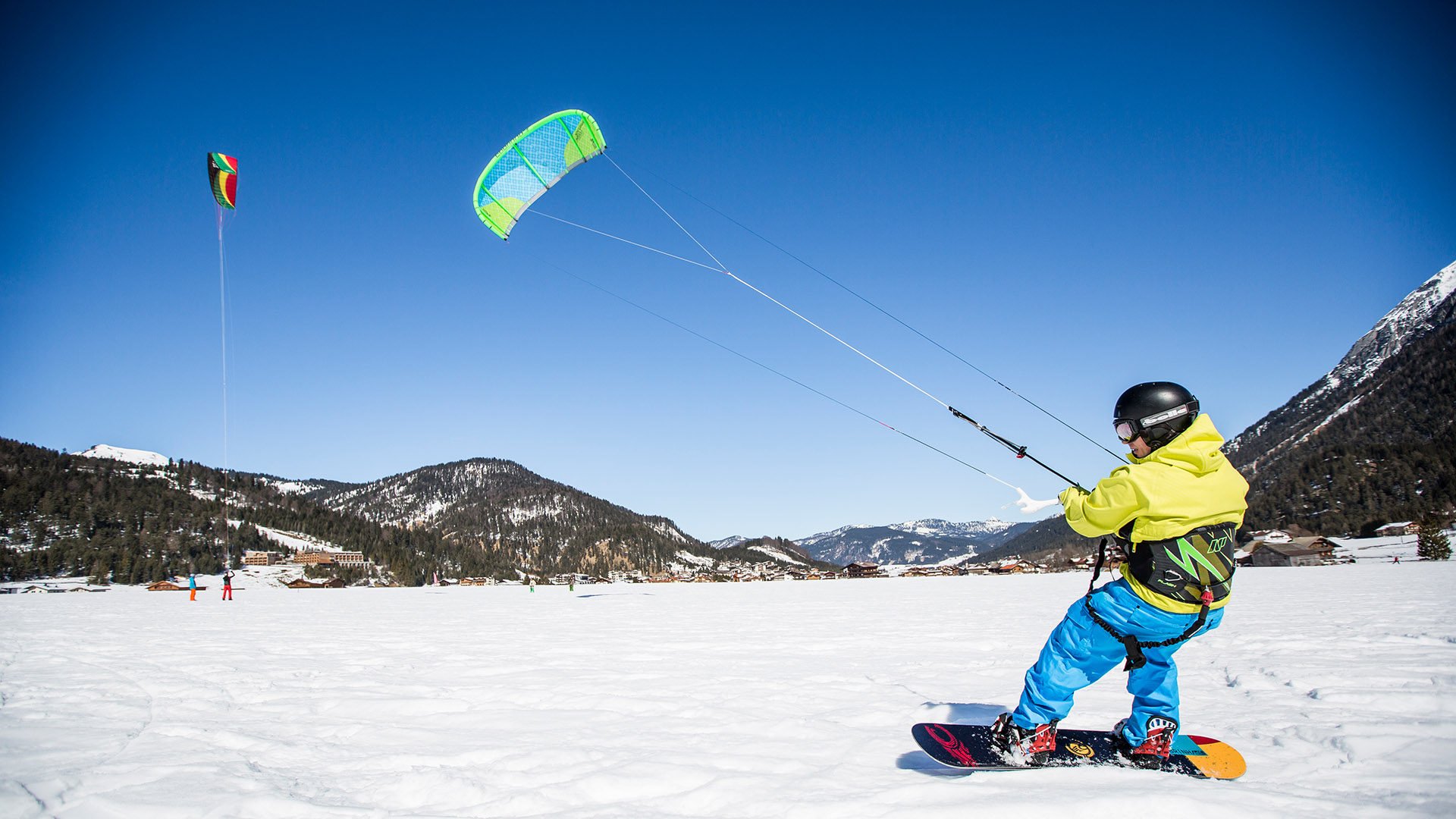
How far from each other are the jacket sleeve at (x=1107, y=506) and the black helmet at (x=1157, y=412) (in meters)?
0.44

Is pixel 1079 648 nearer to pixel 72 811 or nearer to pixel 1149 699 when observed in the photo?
pixel 1149 699

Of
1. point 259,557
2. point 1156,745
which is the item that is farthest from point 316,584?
point 1156,745

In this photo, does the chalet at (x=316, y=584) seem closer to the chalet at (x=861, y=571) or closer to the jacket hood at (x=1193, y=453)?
the chalet at (x=861, y=571)

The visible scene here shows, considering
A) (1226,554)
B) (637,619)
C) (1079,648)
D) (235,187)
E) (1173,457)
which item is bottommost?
(637,619)

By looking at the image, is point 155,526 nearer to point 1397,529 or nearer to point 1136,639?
point 1136,639

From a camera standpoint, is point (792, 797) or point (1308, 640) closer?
point (792, 797)

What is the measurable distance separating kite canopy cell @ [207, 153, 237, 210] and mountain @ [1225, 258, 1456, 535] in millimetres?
112774

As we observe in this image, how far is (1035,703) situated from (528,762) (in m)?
2.96

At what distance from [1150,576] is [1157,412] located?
91 centimetres

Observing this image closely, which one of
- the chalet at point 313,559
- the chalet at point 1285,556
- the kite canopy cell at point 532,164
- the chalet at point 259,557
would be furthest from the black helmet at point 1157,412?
the chalet at point 259,557

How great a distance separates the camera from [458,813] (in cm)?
324

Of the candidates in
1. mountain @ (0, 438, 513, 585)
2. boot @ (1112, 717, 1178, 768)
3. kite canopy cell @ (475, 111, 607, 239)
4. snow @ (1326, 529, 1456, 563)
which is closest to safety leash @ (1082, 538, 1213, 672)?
boot @ (1112, 717, 1178, 768)

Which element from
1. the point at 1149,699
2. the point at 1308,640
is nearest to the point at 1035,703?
the point at 1149,699

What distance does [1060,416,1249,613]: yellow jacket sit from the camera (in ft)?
11.3
